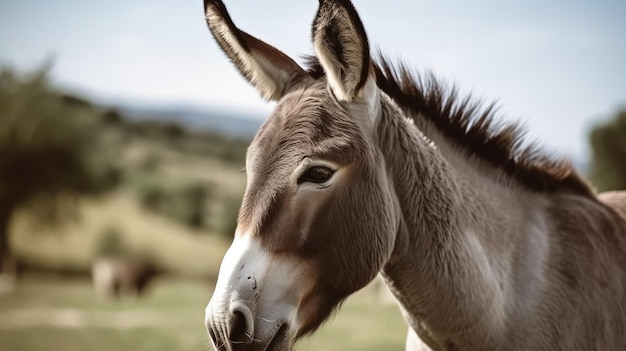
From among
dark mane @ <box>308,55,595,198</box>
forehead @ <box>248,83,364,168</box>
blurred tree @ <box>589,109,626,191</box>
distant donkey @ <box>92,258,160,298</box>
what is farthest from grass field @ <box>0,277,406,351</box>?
blurred tree @ <box>589,109,626,191</box>

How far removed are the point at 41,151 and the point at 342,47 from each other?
2274cm

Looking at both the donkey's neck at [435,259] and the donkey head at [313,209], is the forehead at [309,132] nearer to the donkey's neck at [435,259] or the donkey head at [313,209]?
the donkey head at [313,209]

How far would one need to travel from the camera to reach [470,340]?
2311 millimetres

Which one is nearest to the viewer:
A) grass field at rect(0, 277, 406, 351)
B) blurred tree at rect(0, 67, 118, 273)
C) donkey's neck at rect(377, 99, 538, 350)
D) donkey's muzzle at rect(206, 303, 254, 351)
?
donkey's muzzle at rect(206, 303, 254, 351)

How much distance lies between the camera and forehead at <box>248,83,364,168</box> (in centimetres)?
202

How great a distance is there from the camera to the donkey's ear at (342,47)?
1.97 meters

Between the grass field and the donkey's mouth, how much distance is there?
181 inches

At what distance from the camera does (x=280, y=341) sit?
191cm

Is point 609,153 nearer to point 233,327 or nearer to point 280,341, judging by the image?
point 280,341

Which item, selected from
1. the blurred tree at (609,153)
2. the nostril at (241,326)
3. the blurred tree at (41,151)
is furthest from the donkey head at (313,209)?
the blurred tree at (41,151)

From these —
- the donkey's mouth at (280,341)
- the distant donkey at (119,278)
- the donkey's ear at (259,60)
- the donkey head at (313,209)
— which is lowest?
the distant donkey at (119,278)

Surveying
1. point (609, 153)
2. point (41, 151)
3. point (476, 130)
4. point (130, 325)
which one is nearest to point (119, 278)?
point (41, 151)

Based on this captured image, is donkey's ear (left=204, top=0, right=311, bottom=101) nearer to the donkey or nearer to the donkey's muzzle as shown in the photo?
the donkey

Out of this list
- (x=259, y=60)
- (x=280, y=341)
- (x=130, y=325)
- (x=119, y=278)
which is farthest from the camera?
(x=119, y=278)
